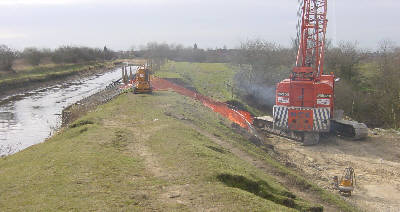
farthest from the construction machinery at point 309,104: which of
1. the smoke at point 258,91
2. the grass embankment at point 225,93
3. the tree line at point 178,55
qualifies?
the tree line at point 178,55

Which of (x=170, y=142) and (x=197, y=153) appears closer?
(x=197, y=153)

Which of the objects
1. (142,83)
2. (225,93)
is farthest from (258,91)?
(142,83)

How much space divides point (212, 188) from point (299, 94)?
640 inches

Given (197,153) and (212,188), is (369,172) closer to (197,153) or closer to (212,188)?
(197,153)

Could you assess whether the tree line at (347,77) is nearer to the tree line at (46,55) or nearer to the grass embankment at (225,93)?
the grass embankment at (225,93)

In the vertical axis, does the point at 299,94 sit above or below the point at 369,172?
above

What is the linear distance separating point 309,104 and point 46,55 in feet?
204

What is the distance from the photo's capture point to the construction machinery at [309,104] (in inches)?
944

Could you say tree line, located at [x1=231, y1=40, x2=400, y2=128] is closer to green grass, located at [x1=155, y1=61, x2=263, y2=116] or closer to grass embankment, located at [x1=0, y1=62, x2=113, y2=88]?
green grass, located at [x1=155, y1=61, x2=263, y2=116]

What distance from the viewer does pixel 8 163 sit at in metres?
13.1

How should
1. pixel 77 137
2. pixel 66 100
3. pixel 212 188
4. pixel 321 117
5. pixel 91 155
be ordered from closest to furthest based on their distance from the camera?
pixel 212 188 < pixel 91 155 < pixel 77 137 < pixel 321 117 < pixel 66 100

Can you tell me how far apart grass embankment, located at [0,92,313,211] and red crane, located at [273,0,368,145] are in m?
8.77

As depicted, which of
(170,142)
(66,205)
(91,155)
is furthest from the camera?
(170,142)

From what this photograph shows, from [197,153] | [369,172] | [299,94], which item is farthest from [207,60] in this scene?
[197,153]
